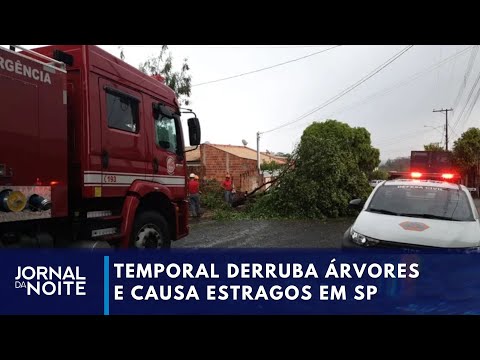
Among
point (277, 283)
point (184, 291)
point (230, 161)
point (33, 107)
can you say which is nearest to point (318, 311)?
point (277, 283)

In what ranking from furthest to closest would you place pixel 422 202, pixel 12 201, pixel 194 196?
pixel 194 196, pixel 422 202, pixel 12 201

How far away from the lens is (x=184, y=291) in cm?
390

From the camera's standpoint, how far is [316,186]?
1362 centimetres

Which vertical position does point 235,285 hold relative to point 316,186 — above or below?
below

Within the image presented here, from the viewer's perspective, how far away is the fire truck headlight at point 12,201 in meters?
3.48

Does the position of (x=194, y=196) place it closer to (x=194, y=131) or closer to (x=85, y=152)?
(x=194, y=131)

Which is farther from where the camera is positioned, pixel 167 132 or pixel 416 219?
pixel 167 132

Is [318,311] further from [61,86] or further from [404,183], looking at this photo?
[61,86]

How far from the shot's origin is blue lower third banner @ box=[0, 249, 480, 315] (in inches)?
147

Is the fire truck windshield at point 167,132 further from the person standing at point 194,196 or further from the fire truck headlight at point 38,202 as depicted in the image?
the person standing at point 194,196

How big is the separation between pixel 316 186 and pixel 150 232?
9.12 m

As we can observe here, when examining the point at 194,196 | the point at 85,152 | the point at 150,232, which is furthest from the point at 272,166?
the point at 85,152

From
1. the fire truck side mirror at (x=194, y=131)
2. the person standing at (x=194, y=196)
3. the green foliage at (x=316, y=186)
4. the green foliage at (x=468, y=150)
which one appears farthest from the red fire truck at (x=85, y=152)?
the green foliage at (x=468, y=150)

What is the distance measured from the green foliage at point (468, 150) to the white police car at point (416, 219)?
32.2m
